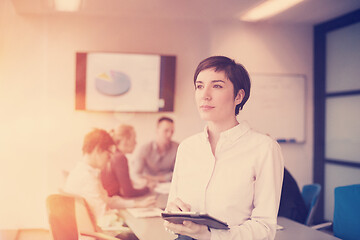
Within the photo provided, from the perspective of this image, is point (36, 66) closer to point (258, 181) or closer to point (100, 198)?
point (100, 198)

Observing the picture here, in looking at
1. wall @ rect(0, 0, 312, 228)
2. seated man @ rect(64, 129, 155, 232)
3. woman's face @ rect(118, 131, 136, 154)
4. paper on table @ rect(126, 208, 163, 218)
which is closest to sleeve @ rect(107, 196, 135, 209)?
seated man @ rect(64, 129, 155, 232)

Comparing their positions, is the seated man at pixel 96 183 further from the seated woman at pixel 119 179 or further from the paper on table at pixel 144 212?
the seated woman at pixel 119 179

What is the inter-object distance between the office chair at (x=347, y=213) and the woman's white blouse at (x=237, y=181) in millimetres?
1182

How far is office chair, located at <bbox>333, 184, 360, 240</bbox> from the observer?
2393mm

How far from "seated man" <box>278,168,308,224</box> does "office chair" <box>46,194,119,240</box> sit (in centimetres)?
136

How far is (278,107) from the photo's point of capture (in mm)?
4840

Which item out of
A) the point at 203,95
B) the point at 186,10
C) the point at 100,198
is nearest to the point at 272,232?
the point at 203,95

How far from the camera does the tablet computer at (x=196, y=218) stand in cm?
134

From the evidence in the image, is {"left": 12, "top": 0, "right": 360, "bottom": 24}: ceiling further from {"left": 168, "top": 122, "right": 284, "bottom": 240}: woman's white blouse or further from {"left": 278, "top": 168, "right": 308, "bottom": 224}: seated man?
{"left": 168, "top": 122, "right": 284, "bottom": 240}: woman's white blouse

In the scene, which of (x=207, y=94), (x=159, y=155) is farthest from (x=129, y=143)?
(x=207, y=94)

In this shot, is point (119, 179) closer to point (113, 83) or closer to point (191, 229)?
point (113, 83)

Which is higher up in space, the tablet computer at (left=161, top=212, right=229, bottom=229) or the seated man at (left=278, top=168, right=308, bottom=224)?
the tablet computer at (left=161, top=212, right=229, bottom=229)

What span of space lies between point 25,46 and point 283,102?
3251mm

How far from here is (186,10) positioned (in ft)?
14.3
